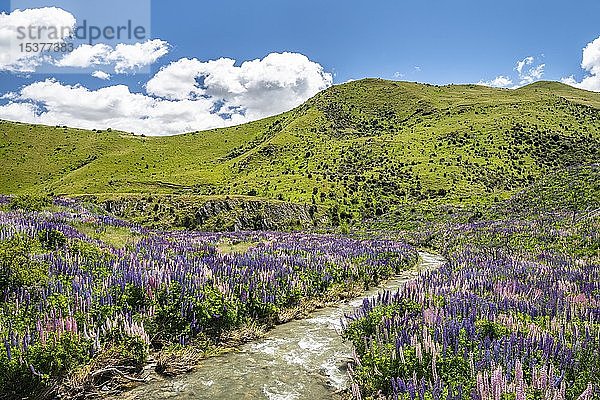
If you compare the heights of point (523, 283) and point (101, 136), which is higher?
point (101, 136)

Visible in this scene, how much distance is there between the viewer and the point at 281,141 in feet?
335

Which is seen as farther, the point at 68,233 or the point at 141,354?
the point at 68,233

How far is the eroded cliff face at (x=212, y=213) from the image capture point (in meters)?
38.4

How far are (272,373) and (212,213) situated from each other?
113ft

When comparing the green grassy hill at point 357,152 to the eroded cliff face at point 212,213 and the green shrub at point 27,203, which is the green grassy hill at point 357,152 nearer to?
the eroded cliff face at point 212,213

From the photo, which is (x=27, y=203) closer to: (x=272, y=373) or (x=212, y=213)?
(x=272, y=373)

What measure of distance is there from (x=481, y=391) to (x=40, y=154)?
16626 cm

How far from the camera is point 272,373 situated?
18.1 ft

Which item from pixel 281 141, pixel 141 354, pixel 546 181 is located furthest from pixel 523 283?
pixel 281 141

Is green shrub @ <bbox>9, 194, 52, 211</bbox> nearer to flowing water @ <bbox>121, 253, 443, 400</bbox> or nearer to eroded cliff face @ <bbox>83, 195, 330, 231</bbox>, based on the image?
flowing water @ <bbox>121, 253, 443, 400</bbox>

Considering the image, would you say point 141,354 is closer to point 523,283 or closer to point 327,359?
point 327,359

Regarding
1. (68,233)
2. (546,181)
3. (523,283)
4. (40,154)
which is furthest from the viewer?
(40,154)

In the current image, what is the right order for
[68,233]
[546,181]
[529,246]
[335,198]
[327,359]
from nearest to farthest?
[327,359], [68,233], [529,246], [546,181], [335,198]

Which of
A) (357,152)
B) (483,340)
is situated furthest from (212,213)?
(357,152)
